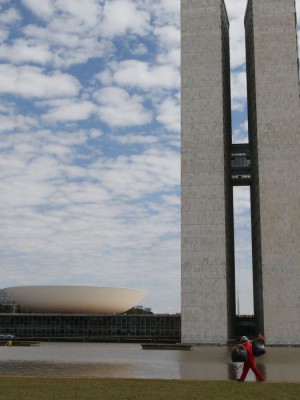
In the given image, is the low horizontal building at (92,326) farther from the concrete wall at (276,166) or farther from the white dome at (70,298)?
the concrete wall at (276,166)

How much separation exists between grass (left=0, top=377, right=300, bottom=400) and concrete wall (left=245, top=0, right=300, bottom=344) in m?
A: 39.9

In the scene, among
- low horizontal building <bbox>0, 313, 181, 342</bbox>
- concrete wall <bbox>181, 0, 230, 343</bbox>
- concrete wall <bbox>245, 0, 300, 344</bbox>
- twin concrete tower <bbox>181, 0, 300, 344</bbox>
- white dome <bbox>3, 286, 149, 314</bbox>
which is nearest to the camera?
concrete wall <bbox>245, 0, 300, 344</bbox>

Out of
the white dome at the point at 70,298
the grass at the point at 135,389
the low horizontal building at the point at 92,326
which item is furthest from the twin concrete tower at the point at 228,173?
the grass at the point at 135,389

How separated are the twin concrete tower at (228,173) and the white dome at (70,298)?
47.1ft

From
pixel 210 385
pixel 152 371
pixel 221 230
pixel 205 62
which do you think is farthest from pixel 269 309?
pixel 210 385

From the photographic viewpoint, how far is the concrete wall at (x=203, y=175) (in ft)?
177

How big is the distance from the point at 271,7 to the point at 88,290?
35.9 m

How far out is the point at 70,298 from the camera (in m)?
66.1

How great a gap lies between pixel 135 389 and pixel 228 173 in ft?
167

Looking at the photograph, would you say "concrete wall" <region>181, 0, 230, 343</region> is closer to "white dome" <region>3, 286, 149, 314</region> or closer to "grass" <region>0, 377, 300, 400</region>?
"white dome" <region>3, 286, 149, 314</region>

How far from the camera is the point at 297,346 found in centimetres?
5141

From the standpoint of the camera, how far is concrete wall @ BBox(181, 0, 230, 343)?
53844 millimetres

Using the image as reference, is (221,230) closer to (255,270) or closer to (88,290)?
(255,270)

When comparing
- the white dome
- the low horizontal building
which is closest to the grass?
the white dome
